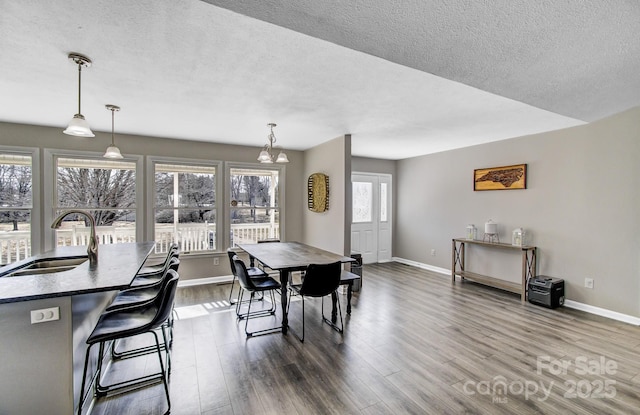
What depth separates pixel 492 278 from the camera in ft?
16.0

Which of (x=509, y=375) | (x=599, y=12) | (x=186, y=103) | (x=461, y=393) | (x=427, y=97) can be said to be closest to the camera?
(x=599, y=12)

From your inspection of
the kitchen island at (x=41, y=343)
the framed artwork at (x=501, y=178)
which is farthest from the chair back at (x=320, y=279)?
the framed artwork at (x=501, y=178)

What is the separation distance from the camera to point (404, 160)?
6957 mm

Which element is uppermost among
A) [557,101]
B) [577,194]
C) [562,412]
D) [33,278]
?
[557,101]

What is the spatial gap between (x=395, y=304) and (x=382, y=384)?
1930 mm

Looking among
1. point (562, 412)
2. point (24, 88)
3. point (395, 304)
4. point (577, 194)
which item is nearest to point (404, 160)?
point (577, 194)

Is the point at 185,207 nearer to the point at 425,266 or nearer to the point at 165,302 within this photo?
the point at 165,302

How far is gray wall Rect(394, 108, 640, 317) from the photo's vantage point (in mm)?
3545

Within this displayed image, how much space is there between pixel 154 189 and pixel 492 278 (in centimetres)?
579

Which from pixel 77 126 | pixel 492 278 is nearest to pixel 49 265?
pixel 77 126

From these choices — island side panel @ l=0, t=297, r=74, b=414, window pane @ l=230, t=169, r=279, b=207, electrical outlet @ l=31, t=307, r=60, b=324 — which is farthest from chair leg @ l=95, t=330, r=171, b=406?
window pane @ l=230, t=169, r=279, b=207

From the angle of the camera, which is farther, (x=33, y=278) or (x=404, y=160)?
(x=404, y=160)

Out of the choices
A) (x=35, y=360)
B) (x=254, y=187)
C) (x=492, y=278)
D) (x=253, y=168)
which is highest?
(x=253, y=168)

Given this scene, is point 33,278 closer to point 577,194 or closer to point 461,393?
point 461,393
